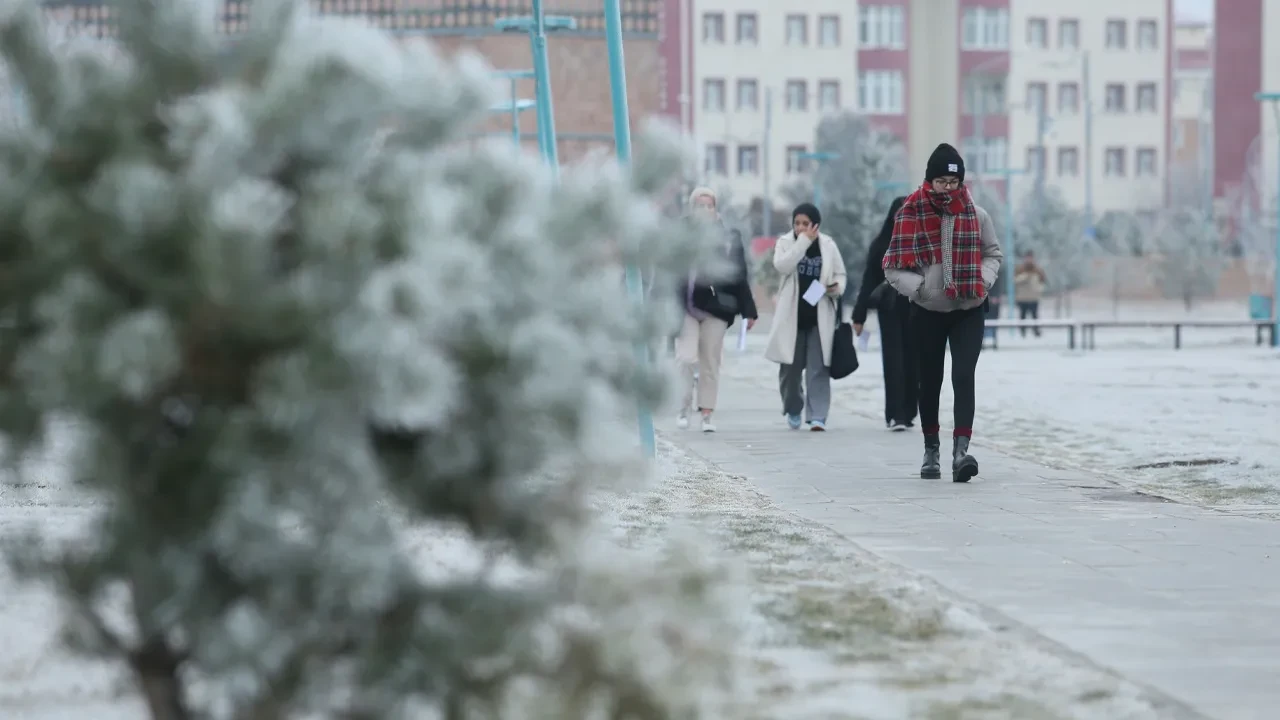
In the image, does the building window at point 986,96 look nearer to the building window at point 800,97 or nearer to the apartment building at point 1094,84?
the apartment building at point 1094,84

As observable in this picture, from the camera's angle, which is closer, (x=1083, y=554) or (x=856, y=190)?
(x=1083, y=554)

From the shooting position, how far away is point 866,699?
19.2ft

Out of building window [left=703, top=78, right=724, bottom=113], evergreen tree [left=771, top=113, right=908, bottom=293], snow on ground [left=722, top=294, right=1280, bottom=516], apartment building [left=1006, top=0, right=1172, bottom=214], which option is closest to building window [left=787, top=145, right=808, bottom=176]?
building window [left=703, top=78, right=724, bottom=113]

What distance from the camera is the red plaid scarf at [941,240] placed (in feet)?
41.1

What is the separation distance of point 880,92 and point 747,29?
750 centimetres

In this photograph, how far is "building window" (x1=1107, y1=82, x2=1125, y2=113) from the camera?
4520 inches

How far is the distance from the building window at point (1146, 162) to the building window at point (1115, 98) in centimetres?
249

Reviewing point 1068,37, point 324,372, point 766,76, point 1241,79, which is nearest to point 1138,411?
point 324,372

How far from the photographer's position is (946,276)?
494 inches

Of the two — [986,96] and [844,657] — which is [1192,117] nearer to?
[986,96]

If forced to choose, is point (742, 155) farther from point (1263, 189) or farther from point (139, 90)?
point (139, 90)

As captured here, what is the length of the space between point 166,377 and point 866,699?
8.04 feet

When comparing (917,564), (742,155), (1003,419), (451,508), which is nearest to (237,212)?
(451,508)

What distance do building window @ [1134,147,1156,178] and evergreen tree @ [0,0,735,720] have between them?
11440 cm
